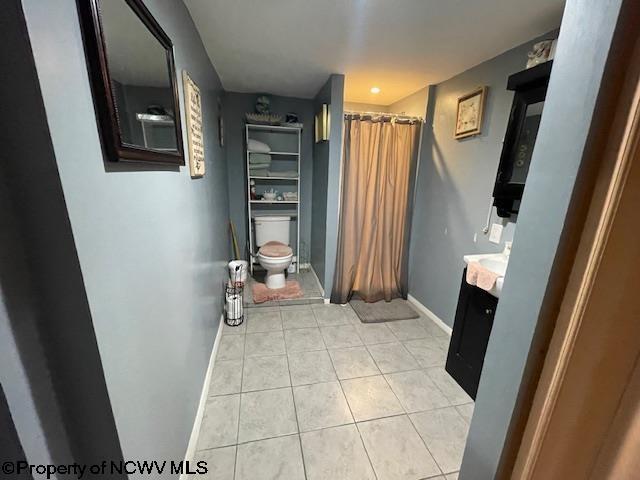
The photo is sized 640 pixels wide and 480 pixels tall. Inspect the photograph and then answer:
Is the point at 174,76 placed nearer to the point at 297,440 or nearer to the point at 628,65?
the point at 628,65

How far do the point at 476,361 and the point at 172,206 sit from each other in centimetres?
206

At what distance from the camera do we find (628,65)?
55cm

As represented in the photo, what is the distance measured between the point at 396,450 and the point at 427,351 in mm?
981

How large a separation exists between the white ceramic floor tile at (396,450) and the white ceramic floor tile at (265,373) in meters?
0.63

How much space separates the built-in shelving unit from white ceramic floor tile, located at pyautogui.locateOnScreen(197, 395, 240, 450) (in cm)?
199

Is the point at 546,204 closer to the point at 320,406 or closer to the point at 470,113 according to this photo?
the point at 320,406

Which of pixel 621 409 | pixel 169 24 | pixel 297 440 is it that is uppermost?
pixel 169 24

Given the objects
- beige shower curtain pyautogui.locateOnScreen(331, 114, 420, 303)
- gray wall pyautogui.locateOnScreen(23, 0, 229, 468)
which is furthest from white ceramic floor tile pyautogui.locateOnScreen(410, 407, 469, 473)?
beige shower curtain pyautogui.locateOnScreen(331, 114, 420, 303)

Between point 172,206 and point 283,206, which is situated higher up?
point 172,206

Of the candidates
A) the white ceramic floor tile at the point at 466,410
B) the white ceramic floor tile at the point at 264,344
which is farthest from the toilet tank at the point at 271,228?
the white ceramic floor tile at the point at 466,410

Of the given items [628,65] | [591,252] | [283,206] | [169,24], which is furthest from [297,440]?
[283,206]

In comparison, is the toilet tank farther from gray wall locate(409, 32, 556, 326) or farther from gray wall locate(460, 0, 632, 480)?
gray wall locate(460, 0, 632, 480)

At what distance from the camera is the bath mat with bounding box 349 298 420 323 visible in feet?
8.78

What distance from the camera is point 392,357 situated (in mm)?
2127
